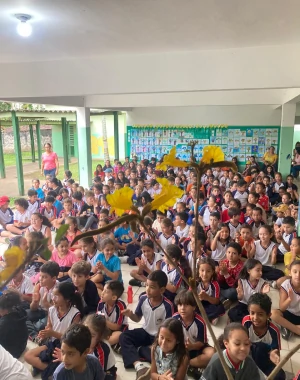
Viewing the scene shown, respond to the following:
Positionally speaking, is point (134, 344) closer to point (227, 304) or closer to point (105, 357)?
point (105, 357)

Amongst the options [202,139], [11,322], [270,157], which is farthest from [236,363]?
[202,139]

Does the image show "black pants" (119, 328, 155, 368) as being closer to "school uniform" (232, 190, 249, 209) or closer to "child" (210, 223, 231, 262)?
"child" (210, 223, 231, 262)

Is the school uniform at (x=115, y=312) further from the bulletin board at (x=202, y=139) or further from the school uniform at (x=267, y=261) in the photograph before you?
the bulletin board at (x=202, y=139)

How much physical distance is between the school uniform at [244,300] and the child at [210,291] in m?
0.09

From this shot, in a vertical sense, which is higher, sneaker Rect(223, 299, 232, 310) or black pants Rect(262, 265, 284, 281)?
black pants Rect(262, 265, 284, 281)

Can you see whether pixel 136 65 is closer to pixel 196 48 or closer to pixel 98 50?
pixel 98 50

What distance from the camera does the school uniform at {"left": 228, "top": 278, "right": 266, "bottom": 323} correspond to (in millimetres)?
2837

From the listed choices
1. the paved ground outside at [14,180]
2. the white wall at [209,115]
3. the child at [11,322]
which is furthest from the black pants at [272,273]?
the white wall at [209,115]

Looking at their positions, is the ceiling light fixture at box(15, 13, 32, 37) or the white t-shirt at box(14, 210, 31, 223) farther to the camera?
the white t-shirt at box(14, 210, 31, 223)

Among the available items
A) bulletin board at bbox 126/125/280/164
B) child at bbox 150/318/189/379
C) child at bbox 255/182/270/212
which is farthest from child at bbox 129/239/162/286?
bulletin board at bbox 126/125/280/164

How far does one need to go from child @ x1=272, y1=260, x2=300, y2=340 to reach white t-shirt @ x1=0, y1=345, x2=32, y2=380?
1903 mm

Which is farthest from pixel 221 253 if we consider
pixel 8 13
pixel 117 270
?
pixel 8 13

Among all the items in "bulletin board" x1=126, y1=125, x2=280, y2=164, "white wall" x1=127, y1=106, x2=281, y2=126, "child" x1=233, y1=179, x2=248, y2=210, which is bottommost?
"child" x1=233, y1=179, x2=248, y2=210

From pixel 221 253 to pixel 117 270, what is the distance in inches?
46.6
